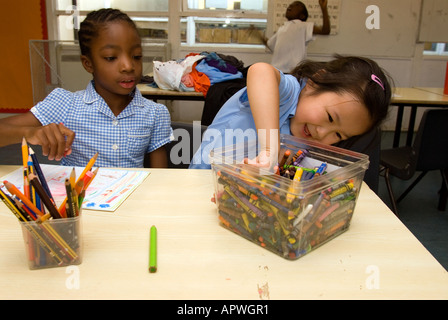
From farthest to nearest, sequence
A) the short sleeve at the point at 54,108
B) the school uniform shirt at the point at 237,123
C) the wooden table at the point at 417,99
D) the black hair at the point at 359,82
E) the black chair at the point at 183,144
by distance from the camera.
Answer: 1. the wooden table at the point at 417,99
2. the black chair at the point at 183,144
3. the short sleeve at the point at 54,108
4. the school uniform shirt at the point at 237,123
5. the black hair at the point at 359,82

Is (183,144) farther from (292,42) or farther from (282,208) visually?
(292,42)

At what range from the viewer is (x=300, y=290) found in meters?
0.50

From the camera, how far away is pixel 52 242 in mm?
524

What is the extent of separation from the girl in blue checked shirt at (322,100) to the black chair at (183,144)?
14.6 inches

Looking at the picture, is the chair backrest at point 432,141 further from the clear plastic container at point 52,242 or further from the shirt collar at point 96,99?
the clear plastic container at point 52,242

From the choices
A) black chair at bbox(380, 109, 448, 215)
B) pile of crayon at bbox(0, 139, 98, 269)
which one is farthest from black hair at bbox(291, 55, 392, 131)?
black chair at bbox(380, 109, 448, 215)

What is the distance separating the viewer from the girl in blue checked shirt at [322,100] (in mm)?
897

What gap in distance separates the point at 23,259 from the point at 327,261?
0.47 metres

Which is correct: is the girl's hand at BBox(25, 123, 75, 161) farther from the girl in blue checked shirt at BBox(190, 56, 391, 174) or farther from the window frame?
the window frame

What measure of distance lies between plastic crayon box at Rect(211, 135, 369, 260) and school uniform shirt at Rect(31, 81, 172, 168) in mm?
606

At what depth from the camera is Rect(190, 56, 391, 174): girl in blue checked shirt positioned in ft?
2.94

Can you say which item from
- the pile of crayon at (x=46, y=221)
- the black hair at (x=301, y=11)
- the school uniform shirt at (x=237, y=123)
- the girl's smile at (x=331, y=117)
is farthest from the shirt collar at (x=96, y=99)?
the black hair at (x=301, y=11)

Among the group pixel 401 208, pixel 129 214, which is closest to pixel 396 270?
pixel 129 214
